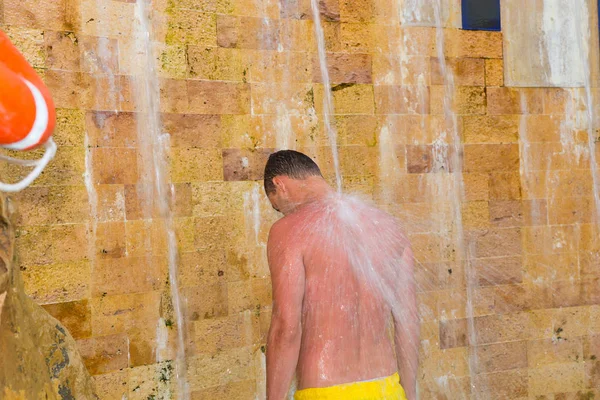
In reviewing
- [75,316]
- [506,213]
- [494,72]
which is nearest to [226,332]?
[75,316]

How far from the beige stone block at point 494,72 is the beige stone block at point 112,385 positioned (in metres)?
3.19

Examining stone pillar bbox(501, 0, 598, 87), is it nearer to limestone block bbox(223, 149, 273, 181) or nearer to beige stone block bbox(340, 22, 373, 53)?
beige stone block bbox(340, 22, 373, 53)

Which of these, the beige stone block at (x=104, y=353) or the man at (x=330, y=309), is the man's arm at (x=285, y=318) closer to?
the man at (x=330, y=309)

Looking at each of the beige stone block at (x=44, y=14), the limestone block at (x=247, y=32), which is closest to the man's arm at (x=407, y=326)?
the limestone block at (x=247, y=32)

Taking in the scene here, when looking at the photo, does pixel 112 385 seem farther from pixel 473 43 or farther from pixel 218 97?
Answer: pixel 473 43

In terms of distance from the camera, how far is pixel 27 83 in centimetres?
184

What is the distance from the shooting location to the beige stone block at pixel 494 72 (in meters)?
4.81

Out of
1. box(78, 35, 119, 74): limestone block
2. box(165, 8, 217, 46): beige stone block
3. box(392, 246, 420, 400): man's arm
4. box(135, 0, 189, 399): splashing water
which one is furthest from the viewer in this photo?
box(165, 8, 217, 46): beige stone block

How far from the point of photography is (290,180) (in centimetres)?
300

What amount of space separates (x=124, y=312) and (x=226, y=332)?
64cm

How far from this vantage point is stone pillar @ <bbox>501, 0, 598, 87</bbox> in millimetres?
4875

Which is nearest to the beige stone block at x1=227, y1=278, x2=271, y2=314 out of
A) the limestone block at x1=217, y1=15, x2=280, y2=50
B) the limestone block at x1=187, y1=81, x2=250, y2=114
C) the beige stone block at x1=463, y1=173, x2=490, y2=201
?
the limestone block at x1=187, y1=81, x2=250, y2=114

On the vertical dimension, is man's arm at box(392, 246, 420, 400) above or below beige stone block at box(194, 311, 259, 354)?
above

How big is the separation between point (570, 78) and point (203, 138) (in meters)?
2.87
